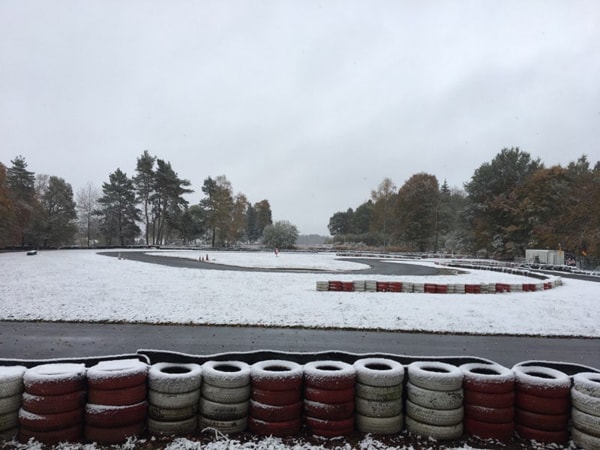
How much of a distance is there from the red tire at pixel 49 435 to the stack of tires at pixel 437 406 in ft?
13.9

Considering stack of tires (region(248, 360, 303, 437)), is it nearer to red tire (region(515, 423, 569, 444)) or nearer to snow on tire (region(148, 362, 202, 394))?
snow on tire (region(148, 362, 202, 394))

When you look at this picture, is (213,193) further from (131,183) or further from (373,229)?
(373,229)

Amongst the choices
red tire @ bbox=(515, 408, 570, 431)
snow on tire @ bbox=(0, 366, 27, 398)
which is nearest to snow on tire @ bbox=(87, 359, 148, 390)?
snow on tire @ bbox=(0, 366, 27, 398)

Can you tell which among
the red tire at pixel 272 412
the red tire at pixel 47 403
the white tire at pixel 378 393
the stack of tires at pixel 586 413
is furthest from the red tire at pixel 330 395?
the red tire at pixel 47 403

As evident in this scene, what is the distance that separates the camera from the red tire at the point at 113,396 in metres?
4.45

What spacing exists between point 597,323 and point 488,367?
1081cm

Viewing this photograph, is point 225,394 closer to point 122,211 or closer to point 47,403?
point 47,403

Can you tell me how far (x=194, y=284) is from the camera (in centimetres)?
1923

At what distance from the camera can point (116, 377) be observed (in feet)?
14.8

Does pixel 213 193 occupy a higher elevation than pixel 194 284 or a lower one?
higher

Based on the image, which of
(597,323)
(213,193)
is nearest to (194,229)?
(213,193)

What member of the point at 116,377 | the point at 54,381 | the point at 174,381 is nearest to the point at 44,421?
the point at 54,381

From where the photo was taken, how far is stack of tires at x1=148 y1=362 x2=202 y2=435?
461cm

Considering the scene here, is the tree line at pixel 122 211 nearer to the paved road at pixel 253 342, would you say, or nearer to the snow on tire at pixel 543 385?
the paved road at pixel 253 342
